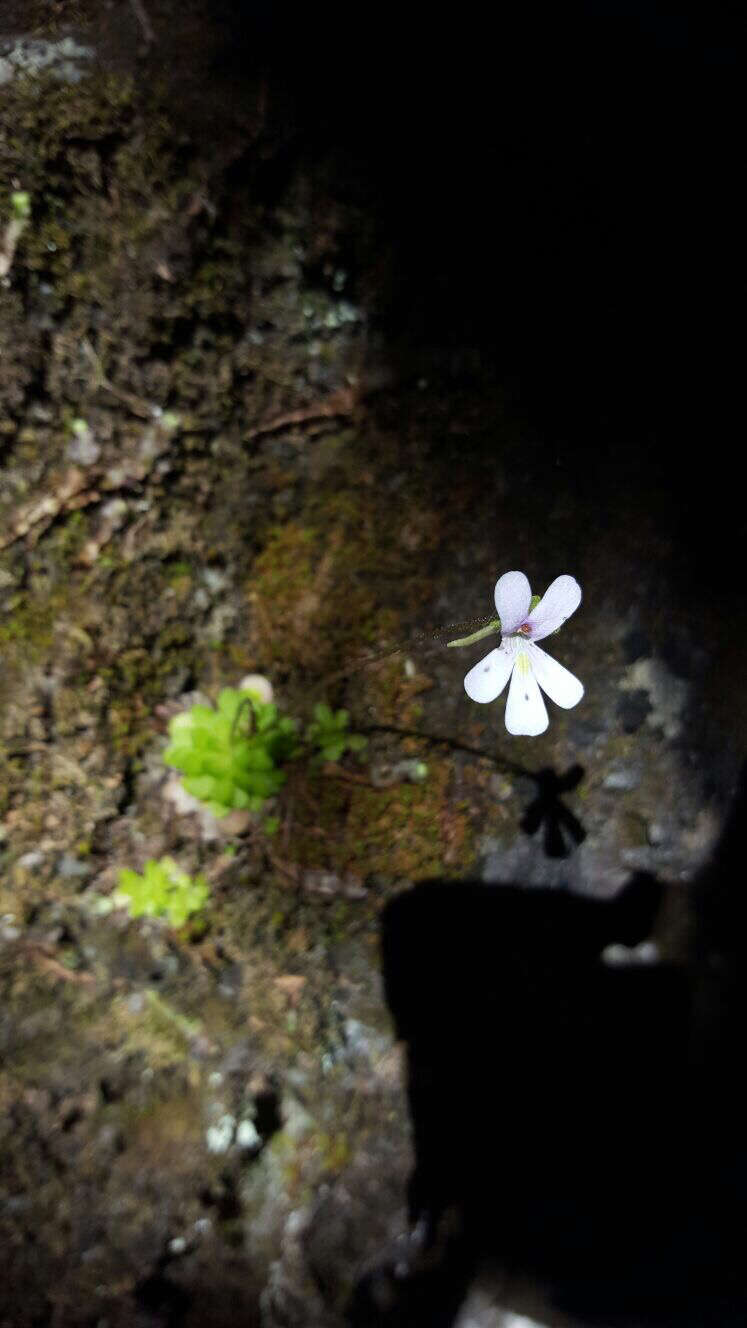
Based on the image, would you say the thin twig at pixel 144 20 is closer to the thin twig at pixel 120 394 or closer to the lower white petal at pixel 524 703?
the thin twig at pixel 120 394

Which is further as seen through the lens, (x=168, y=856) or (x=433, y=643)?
(x=168, y=856)

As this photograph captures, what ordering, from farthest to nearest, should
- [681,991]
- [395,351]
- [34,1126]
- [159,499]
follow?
[681,991], [34,1126], [159,499], [395,351]

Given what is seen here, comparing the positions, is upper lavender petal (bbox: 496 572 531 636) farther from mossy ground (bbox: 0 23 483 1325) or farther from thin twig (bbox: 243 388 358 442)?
thin twig (bbox: 243 388 358 442)

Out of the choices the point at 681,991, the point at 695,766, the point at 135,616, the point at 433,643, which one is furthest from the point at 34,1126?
the point at 695,766

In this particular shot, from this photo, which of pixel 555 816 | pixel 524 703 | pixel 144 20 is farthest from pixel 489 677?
pixel 144 20

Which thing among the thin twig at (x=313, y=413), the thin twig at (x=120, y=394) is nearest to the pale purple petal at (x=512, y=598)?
the thin twig at (x=313, y=413)

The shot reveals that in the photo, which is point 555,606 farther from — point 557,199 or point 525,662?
point 557,199

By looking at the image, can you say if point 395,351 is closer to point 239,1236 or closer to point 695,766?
point 695,766
